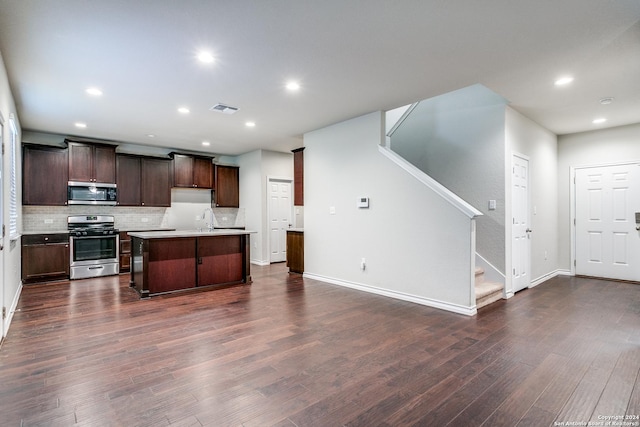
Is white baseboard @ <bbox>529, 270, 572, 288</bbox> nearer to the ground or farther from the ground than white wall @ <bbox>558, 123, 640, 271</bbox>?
nearer to the ground

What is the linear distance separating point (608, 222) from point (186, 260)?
7.13m

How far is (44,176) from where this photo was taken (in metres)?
5.84

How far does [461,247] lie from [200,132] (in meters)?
4.83

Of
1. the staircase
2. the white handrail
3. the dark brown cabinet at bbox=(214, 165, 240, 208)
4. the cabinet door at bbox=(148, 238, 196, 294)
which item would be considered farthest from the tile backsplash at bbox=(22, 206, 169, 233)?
the staircase

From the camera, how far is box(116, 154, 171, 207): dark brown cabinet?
6656mm

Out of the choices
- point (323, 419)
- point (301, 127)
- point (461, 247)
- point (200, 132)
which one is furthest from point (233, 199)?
point (323, 419)

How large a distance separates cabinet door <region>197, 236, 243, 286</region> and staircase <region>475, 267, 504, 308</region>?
3.66 meters

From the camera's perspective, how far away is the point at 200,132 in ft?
19.7

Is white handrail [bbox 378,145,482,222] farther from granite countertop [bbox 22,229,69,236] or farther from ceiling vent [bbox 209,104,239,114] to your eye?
granite countertop [bbox 22,229,69,236]

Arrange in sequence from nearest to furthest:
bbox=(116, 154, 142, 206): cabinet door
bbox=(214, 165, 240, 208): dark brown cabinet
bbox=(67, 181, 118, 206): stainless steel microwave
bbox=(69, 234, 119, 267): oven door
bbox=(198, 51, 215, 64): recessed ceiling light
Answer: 1. bbox=(198, 51, 215, 64): recessed ceiling light
2. bbox=(69, 234, 119, 267): oven door
3. bbox=(67, 181, 118, 206): stainless steel microwave
4. bbox=(116, 154, 142, 206): cabinet door
5. bbox=(214, 165, 240, 208): dark brown cabinet

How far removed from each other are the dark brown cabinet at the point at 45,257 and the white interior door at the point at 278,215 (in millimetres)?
3892

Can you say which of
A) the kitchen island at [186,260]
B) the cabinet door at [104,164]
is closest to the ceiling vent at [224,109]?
the kitchen island at [186,260]

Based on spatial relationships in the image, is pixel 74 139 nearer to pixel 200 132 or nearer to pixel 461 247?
pixel 200 132

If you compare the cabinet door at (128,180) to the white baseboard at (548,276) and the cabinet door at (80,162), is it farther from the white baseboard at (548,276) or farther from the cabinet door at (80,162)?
the white baseboard at (548,276)
